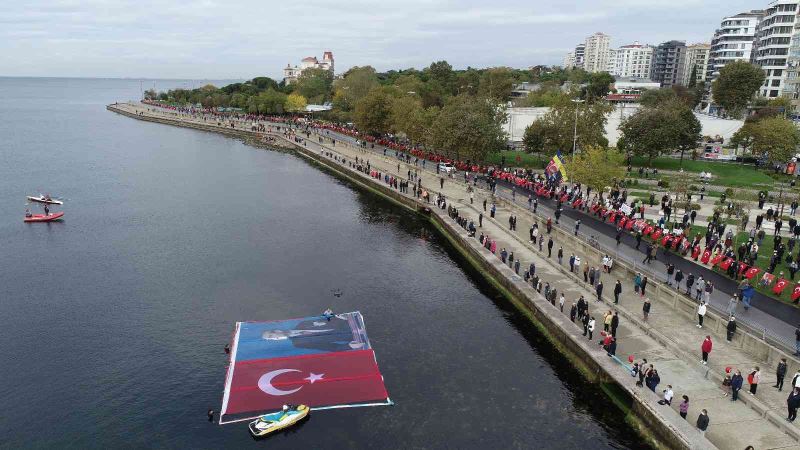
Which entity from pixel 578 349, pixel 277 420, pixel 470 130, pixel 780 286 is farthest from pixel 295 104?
pixel 277 420

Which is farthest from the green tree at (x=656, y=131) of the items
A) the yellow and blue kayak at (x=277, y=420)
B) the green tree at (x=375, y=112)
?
the yellow and blue kayak at (x=277, y=420)

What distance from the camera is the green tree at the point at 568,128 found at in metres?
64.4

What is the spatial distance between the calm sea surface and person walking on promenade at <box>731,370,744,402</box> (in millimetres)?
4117

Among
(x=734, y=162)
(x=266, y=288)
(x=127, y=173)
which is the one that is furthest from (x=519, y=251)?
(x=127, y=173)

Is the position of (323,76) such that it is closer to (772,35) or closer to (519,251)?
(772,35)

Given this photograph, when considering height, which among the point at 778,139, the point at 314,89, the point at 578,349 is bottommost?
the point at 578,349

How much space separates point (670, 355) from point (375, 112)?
3053 inches

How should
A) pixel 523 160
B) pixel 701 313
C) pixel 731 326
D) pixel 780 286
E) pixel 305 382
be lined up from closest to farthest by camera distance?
pixel 731 326 → pixel 305 382 → pixel 701 313 → pixel 780 286 → pixel 523 160

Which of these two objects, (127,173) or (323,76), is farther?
(323,76)

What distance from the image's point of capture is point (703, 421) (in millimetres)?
19531

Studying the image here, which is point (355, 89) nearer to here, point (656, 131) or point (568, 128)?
point (568, 128)

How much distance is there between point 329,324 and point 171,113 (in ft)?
512

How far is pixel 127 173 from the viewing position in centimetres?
8056

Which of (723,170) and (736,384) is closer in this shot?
(736,384)
